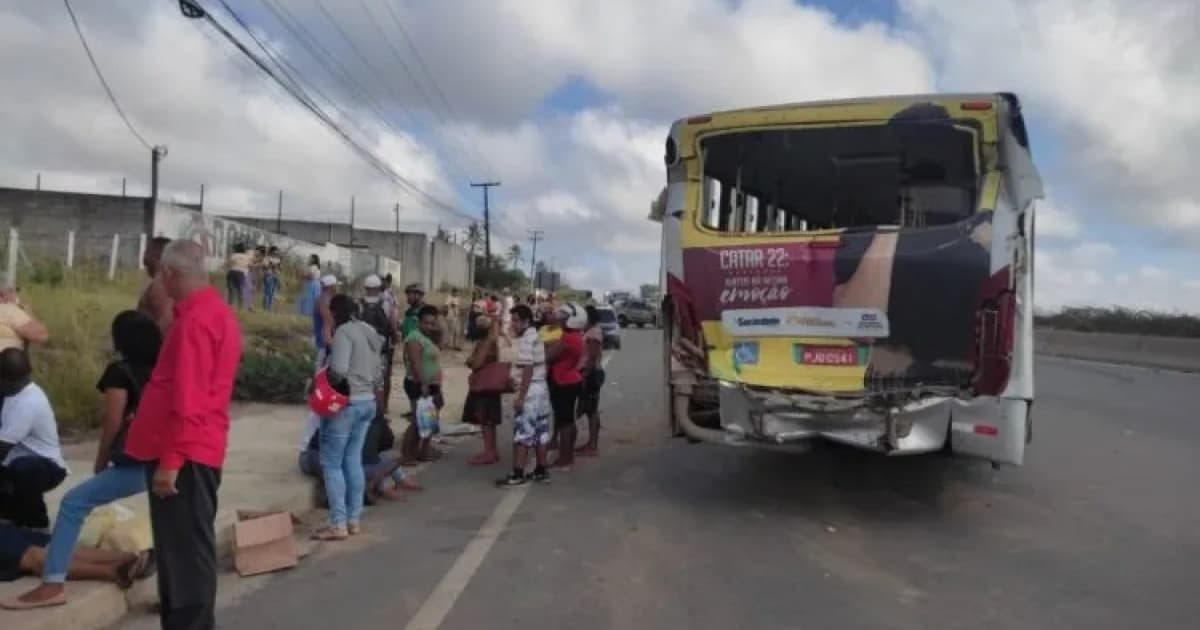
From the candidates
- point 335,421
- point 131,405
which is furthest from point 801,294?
point 131,405

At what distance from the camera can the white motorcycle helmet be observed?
10078mm

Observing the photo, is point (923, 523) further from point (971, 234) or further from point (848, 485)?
point (971, 234)

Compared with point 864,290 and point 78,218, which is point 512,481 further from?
point 78,218

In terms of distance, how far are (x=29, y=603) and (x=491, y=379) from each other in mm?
5436

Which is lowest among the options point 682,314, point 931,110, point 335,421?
point 335,421

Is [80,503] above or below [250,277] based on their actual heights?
below

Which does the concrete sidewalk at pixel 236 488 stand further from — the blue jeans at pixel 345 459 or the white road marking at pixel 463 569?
the white road marking at pixel 463 569

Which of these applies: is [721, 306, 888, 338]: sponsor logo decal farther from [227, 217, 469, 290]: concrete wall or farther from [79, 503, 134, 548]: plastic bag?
[227, 217, 469, 290]: concrete wall

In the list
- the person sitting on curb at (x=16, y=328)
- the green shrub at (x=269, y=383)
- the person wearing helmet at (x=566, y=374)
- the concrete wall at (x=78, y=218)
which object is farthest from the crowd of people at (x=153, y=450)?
the concrete wall at (x=78, y=218)

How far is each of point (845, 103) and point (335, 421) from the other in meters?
4.26

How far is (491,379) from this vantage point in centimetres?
1015

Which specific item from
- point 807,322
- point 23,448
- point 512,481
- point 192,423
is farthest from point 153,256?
point 807,322

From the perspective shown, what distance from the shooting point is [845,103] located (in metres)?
7.84

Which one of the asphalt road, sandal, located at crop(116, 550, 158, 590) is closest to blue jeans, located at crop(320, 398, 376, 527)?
the asphalt road
